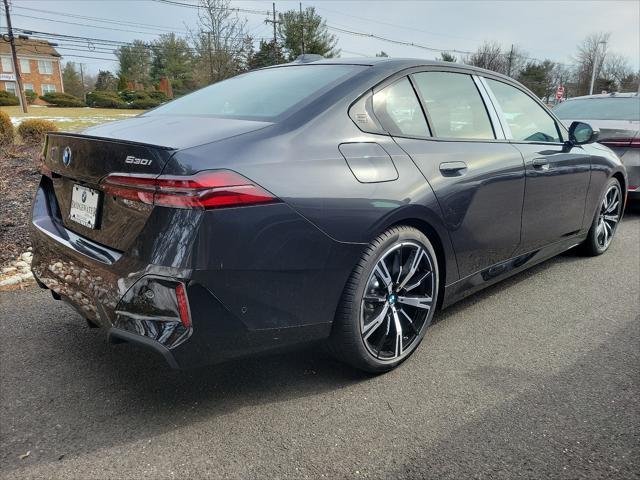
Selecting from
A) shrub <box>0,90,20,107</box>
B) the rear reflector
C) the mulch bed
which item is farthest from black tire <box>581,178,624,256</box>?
shrub <box>0,90,20,107</box>

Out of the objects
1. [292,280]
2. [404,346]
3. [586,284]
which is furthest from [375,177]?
[586,284]

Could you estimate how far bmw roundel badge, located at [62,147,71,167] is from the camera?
7.68 ft

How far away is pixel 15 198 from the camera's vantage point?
5516 mm

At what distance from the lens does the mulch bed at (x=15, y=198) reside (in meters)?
4.32

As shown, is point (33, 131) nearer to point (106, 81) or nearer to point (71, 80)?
point (106, 81)

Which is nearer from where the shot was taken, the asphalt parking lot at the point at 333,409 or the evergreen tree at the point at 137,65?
the asphalt parking lot at the point at 333,409

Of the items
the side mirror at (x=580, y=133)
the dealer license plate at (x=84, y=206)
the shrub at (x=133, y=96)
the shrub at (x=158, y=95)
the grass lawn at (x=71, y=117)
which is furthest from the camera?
the shrub at (x=158, y=95)

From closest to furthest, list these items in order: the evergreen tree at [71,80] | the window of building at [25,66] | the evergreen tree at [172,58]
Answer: the evergreen tree at [172,58] < the window of building at [25,66] < the evergreen tree at [71,80]

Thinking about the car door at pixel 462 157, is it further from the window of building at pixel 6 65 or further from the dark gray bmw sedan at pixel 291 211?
the window of building at pixel 6 65

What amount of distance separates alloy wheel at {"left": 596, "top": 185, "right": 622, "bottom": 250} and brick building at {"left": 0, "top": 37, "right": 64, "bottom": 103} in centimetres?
7558

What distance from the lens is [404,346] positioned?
2656 millimetres

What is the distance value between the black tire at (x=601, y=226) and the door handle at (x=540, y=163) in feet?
4.05

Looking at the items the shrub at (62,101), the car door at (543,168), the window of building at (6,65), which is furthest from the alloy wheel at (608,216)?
the window of building at (6,65)

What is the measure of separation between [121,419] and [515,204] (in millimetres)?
2547
